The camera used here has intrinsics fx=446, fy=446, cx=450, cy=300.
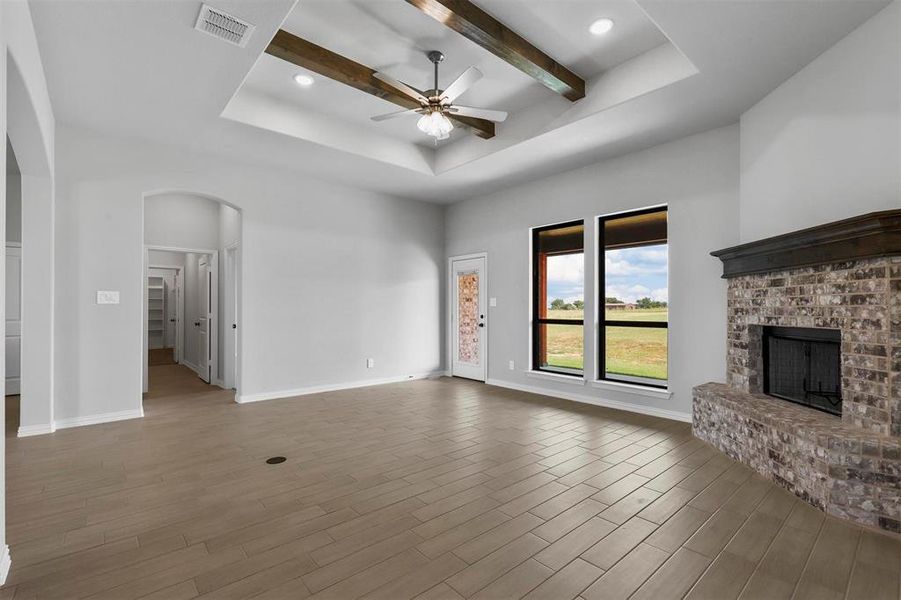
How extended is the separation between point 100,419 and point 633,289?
582 cm

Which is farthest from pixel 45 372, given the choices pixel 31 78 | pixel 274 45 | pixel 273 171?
pixel 274 45

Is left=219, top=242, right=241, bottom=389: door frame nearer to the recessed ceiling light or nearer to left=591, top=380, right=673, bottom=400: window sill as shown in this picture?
left=591, top=380, right=673, bottom=400: window sill

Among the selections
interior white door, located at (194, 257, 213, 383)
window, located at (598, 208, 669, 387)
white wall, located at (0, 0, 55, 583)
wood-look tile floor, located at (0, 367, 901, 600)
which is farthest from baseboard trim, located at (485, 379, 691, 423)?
white wall, located at (0, 0, 55, 583)

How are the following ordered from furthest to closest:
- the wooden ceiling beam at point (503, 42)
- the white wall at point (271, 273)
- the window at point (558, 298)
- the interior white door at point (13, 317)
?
the interior white door at point (13, 317)
the window at point (558, 298)
the white wall at point (271, 273)
the wooden ceiling beam at point (503, 42)

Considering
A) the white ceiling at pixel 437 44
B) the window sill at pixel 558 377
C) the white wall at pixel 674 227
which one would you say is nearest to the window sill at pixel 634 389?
the white wall at pixel 674 227

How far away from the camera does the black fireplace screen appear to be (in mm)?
3131

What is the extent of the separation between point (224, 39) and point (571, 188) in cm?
403

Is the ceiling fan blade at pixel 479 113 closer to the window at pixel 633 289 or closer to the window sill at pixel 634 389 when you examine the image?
the window at pixel 633 289

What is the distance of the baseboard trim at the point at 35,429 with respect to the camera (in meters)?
3.99

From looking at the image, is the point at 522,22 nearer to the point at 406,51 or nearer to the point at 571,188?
the point at 406,51

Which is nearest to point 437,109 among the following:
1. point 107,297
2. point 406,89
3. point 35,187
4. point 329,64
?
point 406,89

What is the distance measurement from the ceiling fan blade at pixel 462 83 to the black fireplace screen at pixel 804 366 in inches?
120

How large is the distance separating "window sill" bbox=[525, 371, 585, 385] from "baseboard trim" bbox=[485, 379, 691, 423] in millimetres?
152

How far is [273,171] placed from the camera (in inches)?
223
